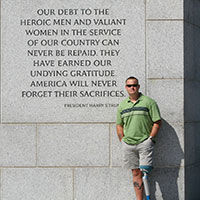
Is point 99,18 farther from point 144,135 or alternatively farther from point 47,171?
point 47,171

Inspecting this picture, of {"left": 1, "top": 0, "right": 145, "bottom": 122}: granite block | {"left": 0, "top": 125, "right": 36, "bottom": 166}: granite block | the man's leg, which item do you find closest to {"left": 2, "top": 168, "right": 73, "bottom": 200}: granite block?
{"left": 0, "top": 125, "right": 36, "bottom": 166}: granite block

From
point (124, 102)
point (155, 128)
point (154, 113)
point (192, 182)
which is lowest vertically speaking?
point (192, 182)

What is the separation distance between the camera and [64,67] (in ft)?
32.6

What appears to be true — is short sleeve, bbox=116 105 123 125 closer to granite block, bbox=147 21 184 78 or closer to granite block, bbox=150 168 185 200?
granite block, bbox=147 21 184 78

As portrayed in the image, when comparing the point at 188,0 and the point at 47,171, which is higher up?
the point at 188,0

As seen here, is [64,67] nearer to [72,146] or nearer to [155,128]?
[72,146]

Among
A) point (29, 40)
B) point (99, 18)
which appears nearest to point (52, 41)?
point (29, 40)

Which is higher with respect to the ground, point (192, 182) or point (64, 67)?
point (64, 67)

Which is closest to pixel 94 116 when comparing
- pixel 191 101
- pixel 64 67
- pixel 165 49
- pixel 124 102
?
pixel 124 102

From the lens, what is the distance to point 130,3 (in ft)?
32.4

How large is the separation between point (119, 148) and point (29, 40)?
9.57ft

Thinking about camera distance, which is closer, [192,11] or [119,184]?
[119,184]

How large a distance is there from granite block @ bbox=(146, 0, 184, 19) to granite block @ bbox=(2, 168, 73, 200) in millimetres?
3657

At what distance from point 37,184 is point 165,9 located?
4.45 m
